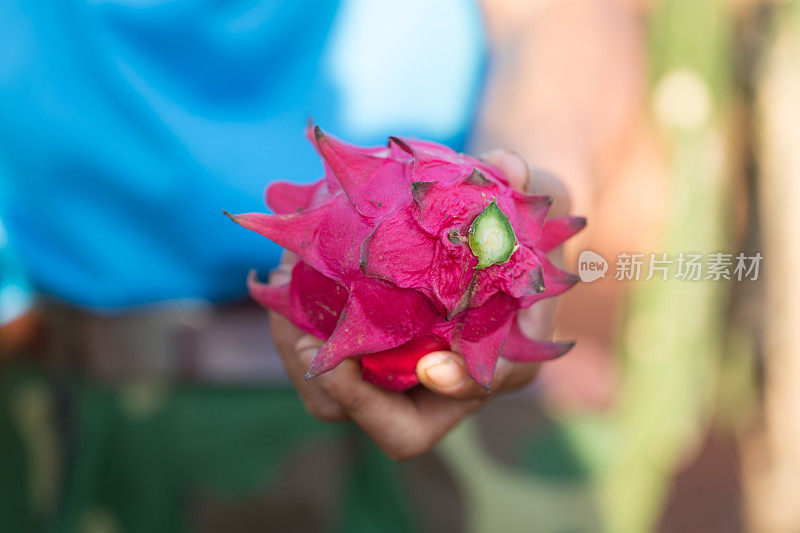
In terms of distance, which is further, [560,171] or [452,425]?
[560,171]

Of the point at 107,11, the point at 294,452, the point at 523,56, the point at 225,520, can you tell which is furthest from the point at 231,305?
the point at 523,56

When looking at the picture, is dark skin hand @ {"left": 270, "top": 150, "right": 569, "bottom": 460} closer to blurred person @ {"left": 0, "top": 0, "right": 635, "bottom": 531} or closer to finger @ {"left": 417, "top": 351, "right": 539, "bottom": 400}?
finger @ {"left": 417, "top": 351, "right": 539, "bottom": 400}

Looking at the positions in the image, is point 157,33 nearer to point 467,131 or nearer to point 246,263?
point 246,263

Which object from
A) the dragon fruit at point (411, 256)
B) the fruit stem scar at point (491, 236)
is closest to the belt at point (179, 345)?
the dragon fruit at point (411, 256)

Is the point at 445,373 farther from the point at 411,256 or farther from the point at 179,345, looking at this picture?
the point at 179,345

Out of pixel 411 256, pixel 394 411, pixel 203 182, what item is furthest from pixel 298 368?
pixel 203 182
